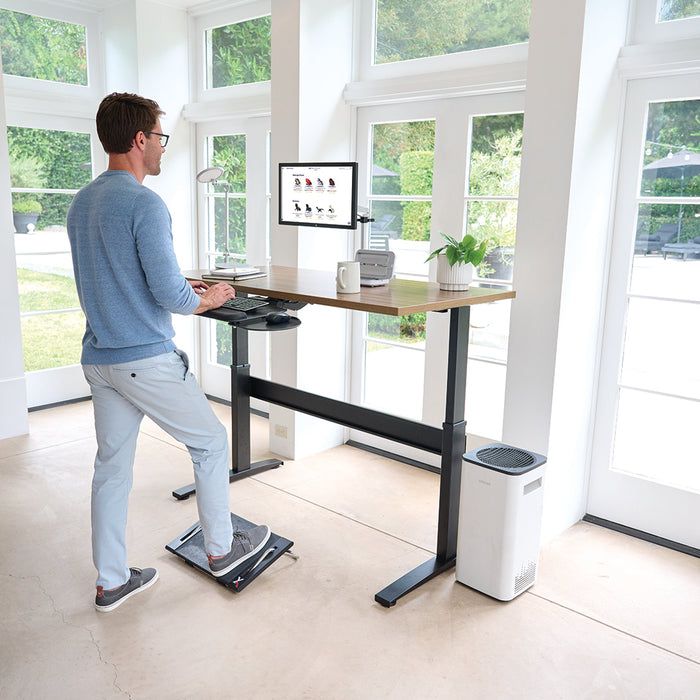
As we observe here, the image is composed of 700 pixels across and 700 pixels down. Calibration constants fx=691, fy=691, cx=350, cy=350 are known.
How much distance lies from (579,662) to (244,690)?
1.04 metres

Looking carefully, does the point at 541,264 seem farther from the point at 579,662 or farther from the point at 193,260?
the point at 193,260

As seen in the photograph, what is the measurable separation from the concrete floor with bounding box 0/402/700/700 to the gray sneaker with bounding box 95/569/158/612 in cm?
3

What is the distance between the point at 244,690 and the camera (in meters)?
2.02

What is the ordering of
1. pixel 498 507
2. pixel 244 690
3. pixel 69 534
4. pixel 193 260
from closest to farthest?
pixel 244 690
pixel 498 507
pixel 69 534
pixel 193 260

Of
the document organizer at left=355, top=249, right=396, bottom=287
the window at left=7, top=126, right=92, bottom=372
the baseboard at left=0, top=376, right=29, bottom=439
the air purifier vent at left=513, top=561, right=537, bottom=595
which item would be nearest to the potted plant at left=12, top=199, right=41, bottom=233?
the window at left=7, top=126, right=92, bottom=372

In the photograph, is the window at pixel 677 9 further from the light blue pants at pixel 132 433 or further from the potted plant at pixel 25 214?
the potted plant at pixel 25 214

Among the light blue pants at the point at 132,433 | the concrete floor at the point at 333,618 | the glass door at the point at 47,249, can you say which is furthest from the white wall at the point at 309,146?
the glass door at the point at 47,249

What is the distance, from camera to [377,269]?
2838 mm

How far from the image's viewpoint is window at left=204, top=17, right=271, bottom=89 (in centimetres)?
418

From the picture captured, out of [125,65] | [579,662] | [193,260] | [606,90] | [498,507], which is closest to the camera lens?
[579,662]

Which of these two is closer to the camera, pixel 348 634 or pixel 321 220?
pixel 348 634

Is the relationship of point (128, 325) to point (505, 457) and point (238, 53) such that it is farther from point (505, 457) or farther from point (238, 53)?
point (238, 53)

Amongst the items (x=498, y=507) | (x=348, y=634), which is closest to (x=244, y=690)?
(x=348, y=634)

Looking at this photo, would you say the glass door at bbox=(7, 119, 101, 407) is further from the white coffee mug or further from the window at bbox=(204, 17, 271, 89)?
the white coffee mug
